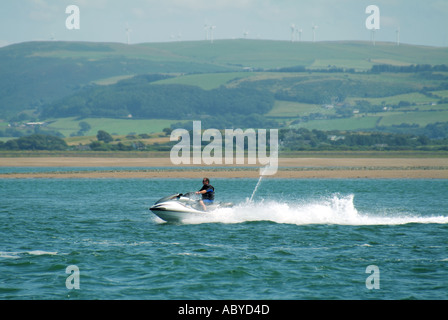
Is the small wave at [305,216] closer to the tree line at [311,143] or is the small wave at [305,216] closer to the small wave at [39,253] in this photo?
the small wave at [39,253]

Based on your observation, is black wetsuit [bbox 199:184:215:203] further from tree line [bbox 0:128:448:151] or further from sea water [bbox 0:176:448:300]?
tree line [bbox 0:128:448:151]

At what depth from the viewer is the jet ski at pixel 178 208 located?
89.7 feet

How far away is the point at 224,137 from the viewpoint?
346 ft

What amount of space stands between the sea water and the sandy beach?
23455 mm

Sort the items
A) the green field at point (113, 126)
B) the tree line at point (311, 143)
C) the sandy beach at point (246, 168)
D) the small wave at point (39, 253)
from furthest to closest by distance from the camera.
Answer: the green field at point (113, 126)
the tree line at point (311, 143)
the sandy beach at point (246, 168)
the small wave at point (39, 253)

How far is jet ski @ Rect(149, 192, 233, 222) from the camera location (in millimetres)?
27344

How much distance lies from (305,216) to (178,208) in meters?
6.18

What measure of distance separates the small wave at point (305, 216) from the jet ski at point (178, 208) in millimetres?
299

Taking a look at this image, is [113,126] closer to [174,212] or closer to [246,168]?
[246,168]

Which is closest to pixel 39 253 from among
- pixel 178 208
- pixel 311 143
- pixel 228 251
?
pixel 228 251

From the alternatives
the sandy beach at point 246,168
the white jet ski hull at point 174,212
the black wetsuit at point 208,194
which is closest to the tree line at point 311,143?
the sandy beach at point 246,168

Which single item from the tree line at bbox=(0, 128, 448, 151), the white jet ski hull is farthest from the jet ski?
the tree line at bbox=(0, 128, 448, 151)

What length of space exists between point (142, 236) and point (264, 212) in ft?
25.0

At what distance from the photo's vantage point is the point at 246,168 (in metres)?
70.1
